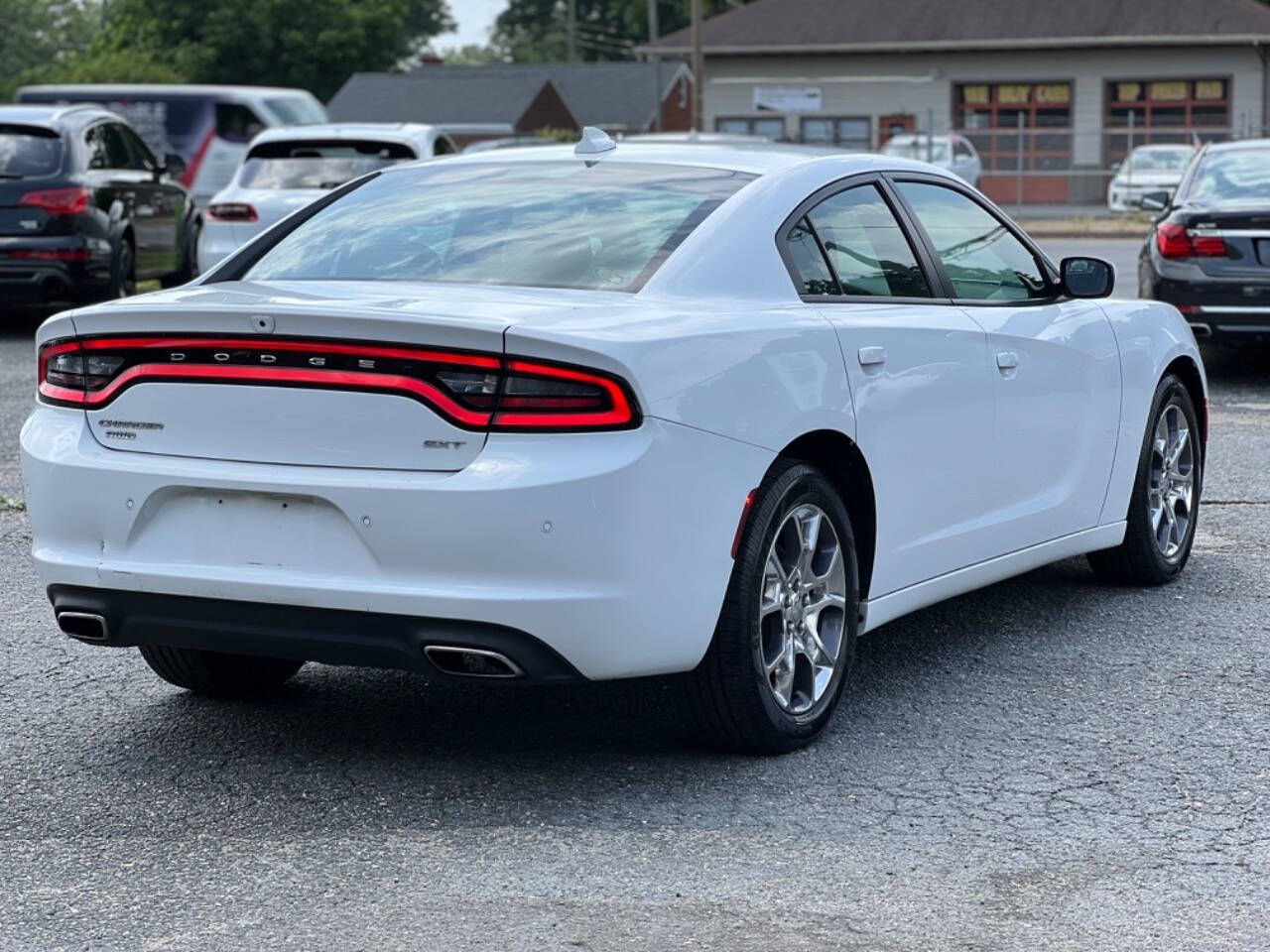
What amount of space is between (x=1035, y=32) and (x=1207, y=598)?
42.6m

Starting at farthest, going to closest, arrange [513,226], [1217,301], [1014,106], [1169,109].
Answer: [1014,106], [1169,109], [1217,301], [513,226]

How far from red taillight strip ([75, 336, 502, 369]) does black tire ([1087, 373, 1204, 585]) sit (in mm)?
3211

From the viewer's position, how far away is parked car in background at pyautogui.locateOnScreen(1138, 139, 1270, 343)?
12.6 meters

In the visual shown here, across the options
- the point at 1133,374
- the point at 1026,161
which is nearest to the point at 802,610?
the point at 1133,374

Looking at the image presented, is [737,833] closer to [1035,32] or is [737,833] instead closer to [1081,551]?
[1081,551]

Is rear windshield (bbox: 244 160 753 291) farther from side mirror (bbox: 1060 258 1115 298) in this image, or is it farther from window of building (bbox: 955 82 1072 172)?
window of building (bbox: 955 82 1072 172)

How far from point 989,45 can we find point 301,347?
4500 cm

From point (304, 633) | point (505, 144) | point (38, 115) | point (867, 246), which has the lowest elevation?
point (505, 144)

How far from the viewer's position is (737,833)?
439cm

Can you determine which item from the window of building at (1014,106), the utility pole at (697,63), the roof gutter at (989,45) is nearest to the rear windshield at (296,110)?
the utility pole at (697,63)

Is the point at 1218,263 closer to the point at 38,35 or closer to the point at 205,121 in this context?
the point at 205,121

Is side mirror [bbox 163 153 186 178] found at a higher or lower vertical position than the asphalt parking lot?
higher

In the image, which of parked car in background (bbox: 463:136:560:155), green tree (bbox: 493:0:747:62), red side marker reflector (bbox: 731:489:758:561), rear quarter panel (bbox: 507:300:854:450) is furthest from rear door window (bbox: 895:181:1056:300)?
green tree (bbox: 493:0:747:62)

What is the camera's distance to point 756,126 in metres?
50.1
